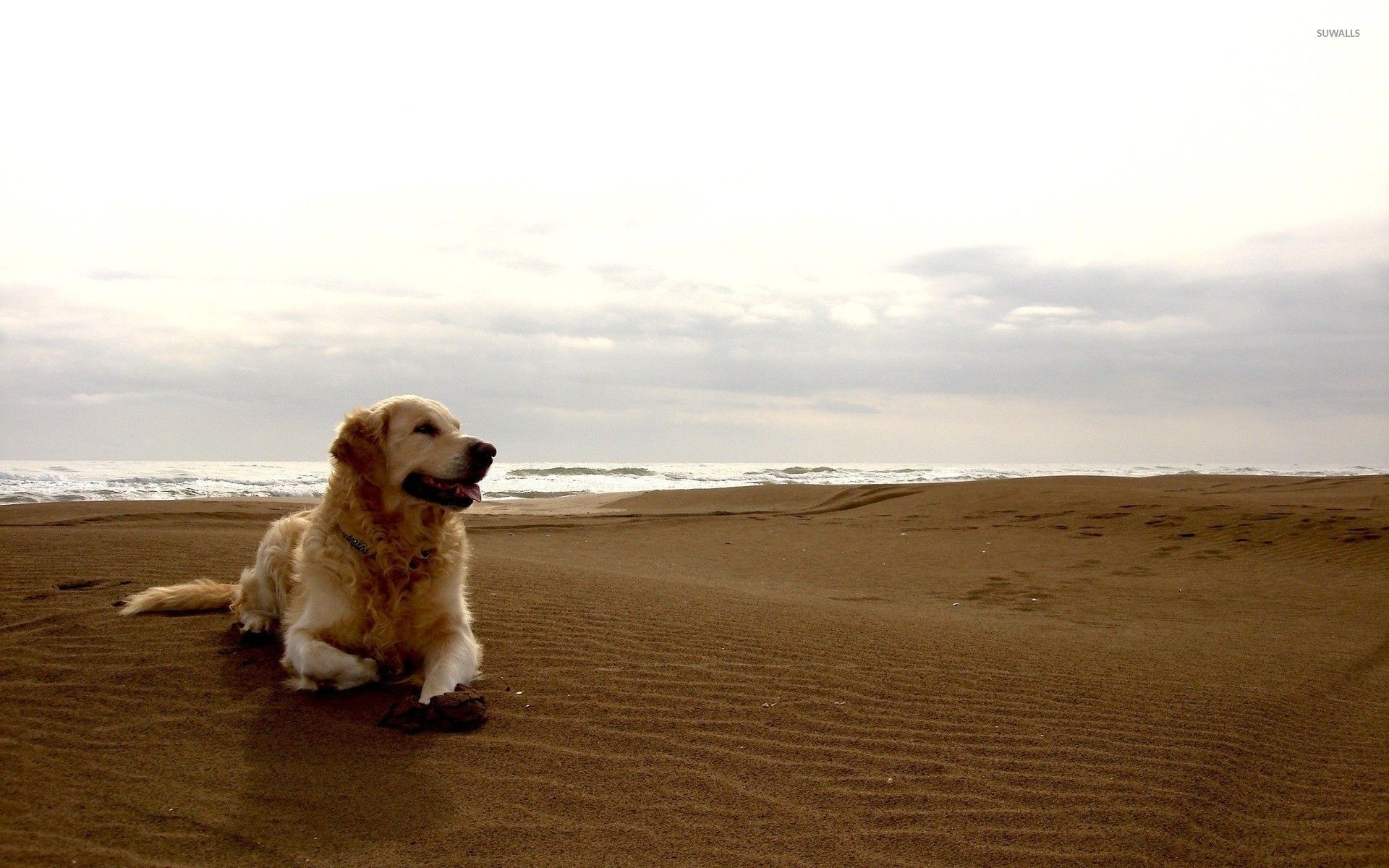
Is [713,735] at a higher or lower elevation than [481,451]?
lower

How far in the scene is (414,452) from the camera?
488cm

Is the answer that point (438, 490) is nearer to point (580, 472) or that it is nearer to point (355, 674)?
point (355, 674)

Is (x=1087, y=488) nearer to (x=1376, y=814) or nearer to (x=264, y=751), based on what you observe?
(x=1376, y=814)

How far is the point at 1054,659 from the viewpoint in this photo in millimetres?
5797

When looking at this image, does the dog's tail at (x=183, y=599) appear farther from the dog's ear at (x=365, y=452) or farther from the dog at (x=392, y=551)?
the dog's ear at (x=365, y=452)

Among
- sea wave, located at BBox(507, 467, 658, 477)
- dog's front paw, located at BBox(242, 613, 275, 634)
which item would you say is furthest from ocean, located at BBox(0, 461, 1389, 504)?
dog's front paw, located at BBox(242, 613, 275, 634)

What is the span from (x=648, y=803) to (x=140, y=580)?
5.66 metres

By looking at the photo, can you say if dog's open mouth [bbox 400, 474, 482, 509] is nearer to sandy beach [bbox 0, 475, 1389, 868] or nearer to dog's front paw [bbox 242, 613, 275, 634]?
sandy beach [bbox 0, 475, 1389, 868]

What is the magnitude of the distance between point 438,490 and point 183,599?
2.55 m

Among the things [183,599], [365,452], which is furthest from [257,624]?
[365,452]

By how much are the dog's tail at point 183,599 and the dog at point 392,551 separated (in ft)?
4.82

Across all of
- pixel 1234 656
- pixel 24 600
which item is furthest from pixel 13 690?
pixel 1234 656

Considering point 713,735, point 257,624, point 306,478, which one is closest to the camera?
point 713,735

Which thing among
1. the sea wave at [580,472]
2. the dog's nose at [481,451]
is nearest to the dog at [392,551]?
the dog's nose at [481,451]
